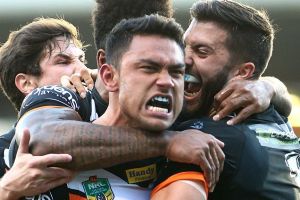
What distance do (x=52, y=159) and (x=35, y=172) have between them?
11cm

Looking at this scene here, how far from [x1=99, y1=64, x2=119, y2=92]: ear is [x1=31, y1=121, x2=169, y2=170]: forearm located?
20cm

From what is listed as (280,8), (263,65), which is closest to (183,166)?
(263,65)

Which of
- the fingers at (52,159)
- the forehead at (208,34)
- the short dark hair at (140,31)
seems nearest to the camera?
the fingers at (52,159)

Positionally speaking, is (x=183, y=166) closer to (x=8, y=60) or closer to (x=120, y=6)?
(x=120, y=6)

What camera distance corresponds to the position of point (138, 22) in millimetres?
2740

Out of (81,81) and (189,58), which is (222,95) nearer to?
(189,58)

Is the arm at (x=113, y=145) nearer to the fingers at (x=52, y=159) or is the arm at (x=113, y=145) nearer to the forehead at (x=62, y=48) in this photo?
the fingers at (x=52, y=159)

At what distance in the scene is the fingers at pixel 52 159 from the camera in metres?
2.47

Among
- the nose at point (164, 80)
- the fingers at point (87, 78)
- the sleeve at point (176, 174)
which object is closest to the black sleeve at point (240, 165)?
the sleeve at point (176, 174)

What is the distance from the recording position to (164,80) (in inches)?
101

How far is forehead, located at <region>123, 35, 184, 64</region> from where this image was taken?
2605mm

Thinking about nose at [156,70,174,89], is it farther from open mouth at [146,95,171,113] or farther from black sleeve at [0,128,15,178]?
black sleeve at [0,128,15,178]

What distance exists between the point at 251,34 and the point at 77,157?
1.12m

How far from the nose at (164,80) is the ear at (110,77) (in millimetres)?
207
